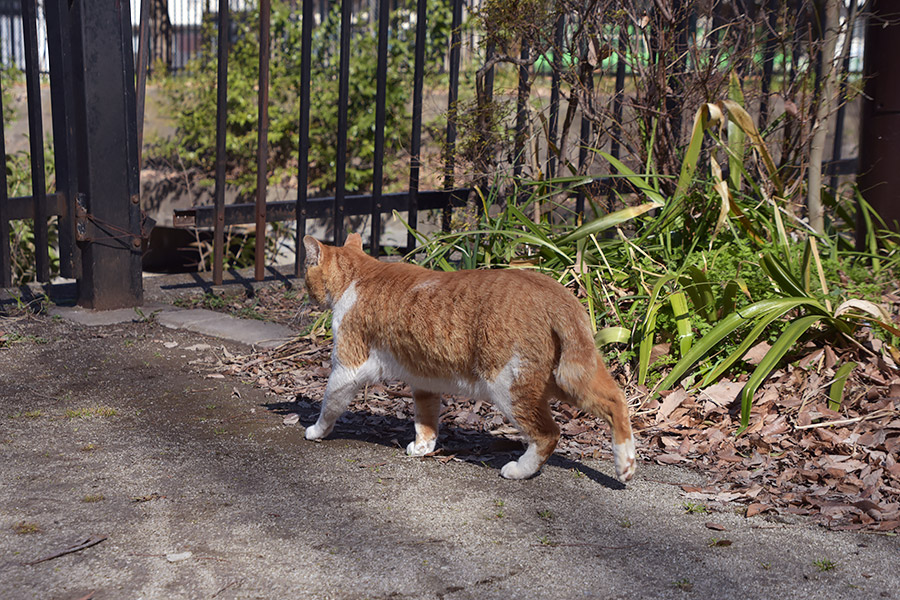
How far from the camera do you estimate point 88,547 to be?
2.37 meters

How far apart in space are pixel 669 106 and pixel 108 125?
3218mm

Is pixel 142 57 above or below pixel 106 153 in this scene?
above

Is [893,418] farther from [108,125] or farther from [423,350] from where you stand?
[108,125]

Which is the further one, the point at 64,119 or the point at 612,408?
the point at 64,119

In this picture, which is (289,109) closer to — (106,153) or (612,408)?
(106,153)

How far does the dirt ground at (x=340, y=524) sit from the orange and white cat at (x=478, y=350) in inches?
7.5

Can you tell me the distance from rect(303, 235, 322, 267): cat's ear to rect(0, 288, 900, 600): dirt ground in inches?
26.8

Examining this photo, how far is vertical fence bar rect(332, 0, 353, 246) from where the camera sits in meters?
5.12

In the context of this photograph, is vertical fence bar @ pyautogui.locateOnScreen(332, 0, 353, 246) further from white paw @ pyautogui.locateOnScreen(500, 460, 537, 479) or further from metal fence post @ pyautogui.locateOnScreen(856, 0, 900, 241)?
metal fence post @ pyautogui.locateOnScreen(856, 0, 900, 241)

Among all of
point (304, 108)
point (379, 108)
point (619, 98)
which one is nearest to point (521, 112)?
point (619, 98)

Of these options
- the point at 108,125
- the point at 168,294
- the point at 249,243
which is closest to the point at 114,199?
the point at 108,125

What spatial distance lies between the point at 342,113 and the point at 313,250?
217 cm

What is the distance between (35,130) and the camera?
457 centimetres

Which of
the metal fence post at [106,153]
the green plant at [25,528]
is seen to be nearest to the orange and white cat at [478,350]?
the green plant at [25,528]
